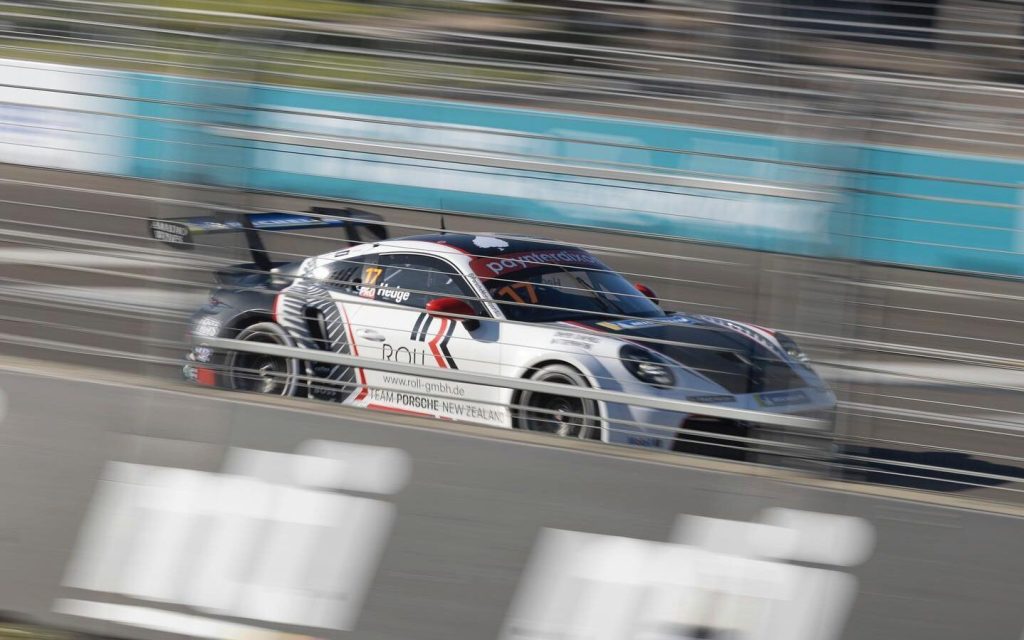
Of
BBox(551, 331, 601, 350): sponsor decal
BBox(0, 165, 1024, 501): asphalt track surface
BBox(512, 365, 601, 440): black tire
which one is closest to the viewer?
BBox(0, 165, 1024, 501): asphalt track surface

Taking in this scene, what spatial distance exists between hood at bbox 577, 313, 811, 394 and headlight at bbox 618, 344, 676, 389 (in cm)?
6

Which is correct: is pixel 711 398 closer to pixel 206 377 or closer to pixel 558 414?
pixel 558 414

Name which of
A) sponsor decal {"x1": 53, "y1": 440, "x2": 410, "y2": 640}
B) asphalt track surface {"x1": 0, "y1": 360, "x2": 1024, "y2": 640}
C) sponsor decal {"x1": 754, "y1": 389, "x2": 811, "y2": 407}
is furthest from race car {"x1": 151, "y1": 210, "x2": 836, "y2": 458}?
sponsor decal {"x1": 53, "y1": 440, "x2": 410, "y2": 640}

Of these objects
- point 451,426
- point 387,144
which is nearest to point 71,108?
point 387,144

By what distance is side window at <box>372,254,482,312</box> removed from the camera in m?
4.01

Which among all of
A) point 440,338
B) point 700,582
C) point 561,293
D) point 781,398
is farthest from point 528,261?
point 700,582

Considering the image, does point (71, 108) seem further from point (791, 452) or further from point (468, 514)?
point (791, 452)

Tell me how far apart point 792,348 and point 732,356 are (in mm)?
220

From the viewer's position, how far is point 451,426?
339 cm

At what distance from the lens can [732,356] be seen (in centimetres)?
321

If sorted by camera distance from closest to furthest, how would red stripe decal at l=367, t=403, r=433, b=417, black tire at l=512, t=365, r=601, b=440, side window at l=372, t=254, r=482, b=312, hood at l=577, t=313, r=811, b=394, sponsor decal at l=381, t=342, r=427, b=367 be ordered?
1. hood at l=577, t=313, r=811, b=394
2. black tire at l=512, t=365, r=601, b=440
3. red stripe decal at l=367, t=403, r=433, b=417
4. side window at l=372, t=254, r=482, b=312
5. sponsor decal at l=381, t=342, r=427, b=367

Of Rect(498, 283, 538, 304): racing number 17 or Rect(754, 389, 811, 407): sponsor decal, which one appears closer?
Rect(754, 389, 811, 407): sponsor decal

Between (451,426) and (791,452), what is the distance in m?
0.98

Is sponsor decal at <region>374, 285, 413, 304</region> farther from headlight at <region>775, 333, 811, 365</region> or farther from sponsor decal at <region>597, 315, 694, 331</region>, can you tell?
headlight at <region>775, 333, 811, 365</region>
